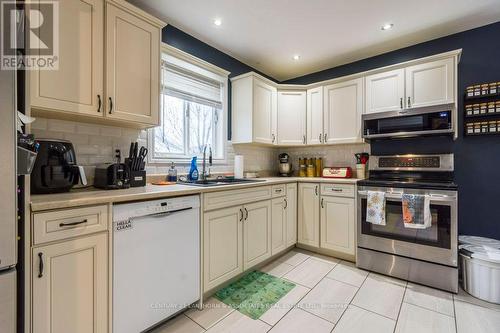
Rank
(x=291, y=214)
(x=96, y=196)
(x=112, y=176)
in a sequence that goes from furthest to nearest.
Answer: (x=291, y=214)
(x=112, y=176)
(x=96, y=196)

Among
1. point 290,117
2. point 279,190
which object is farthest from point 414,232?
point 290,117

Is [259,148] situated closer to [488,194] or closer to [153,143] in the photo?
[153,143]

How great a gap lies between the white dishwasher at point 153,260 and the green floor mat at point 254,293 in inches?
13.7

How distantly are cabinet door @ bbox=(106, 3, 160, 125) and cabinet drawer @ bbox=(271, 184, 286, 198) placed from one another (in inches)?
56.4

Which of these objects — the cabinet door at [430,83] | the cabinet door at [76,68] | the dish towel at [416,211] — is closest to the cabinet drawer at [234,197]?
the cabinet door at [76,68]

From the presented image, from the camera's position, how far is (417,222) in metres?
2.15

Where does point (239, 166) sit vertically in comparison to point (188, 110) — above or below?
below

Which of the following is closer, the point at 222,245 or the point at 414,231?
the point at 222,245

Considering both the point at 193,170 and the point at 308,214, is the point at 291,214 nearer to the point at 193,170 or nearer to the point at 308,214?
the point at 308,214

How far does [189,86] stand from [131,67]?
0.92 meters

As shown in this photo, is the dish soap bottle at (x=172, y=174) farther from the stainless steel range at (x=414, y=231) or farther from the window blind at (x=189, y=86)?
the stainless steel range at (x=414, y=231)

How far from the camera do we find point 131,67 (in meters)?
1.79

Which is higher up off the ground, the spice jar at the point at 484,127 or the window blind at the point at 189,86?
the window blind at the point at 189,86

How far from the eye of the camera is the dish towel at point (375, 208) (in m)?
2.35
